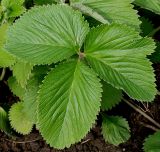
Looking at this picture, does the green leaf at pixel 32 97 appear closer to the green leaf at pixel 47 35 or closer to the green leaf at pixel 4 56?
the green leaf at pixel 4 56

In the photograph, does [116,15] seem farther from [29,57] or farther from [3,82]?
[3,82]

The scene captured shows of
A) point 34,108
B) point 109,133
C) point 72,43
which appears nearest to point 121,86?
point 72,43

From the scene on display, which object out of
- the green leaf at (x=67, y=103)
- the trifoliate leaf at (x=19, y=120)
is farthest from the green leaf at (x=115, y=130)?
the green leaf at (x=67, y=103)

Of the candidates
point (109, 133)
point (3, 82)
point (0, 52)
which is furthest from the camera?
point (3, 82)

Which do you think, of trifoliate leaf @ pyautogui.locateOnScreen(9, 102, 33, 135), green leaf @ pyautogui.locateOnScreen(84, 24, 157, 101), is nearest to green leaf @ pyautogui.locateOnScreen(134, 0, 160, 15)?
green leaf @ pyautogui.locateOnScreen(84, 24, 157, 101)

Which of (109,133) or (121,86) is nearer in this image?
(121,86)

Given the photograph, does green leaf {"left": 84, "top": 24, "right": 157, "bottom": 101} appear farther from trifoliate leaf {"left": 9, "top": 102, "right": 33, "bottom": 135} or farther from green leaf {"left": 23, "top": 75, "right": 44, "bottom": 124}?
trifoliate leaf {"left": 9, "top": 102, "right": 33, "bottom": 135}

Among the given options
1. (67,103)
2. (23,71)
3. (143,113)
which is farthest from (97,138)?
(67,103)
